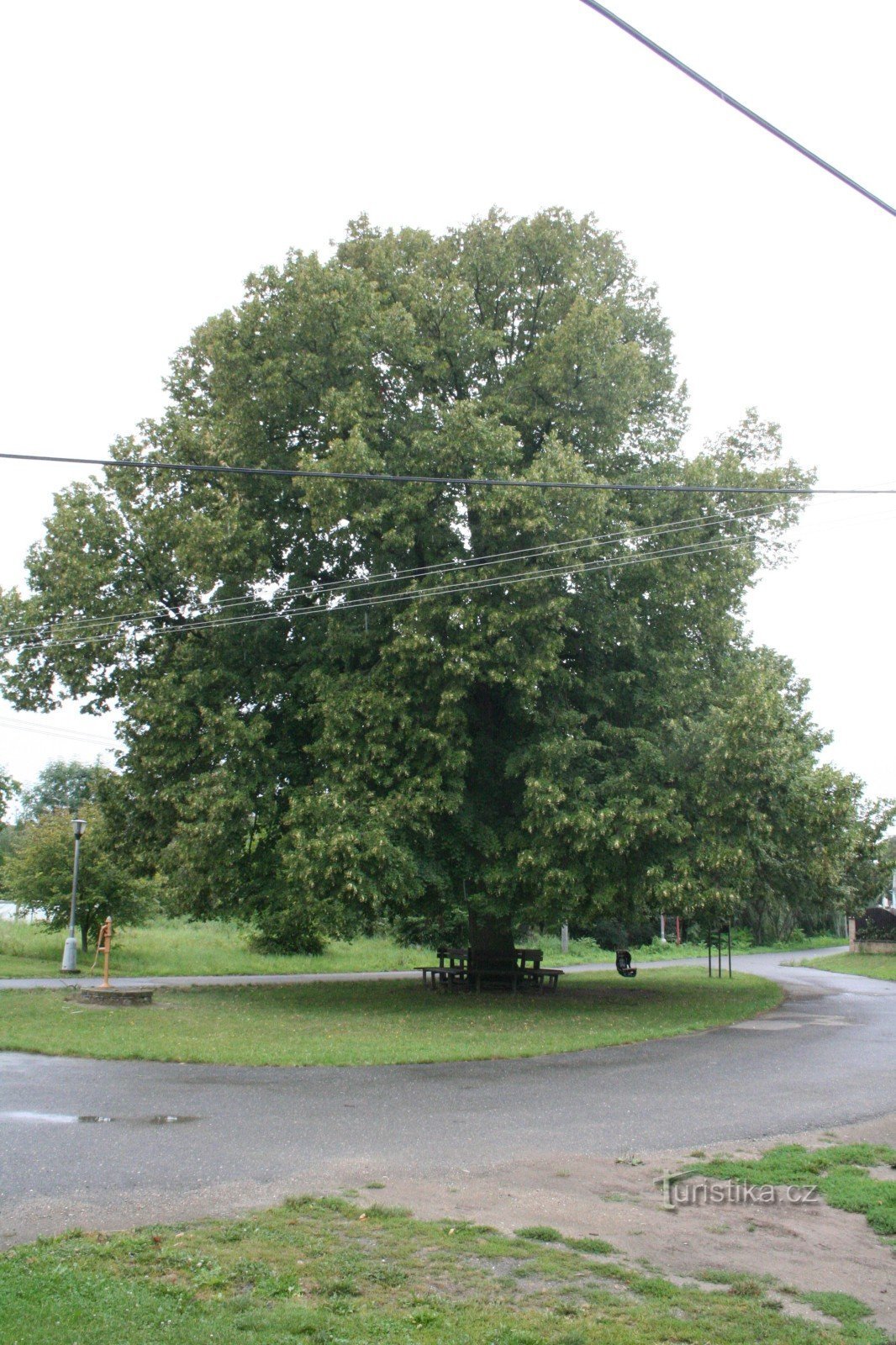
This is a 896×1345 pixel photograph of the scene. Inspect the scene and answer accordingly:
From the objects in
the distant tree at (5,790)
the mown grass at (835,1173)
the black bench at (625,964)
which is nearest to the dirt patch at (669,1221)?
the mown grass at (835,1173)

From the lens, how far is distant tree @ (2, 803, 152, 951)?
1080 inches

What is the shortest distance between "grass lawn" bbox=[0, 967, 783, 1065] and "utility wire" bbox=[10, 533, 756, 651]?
704cm

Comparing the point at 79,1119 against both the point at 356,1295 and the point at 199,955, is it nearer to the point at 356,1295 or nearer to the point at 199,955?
the point at 356,1295

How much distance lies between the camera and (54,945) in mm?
30391

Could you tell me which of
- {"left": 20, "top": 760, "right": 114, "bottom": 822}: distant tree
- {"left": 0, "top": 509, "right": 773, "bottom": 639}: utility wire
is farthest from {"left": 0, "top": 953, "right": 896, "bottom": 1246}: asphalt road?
{"left": 20, "top": 760, "right": 114, "bottom": 822}: distant tree

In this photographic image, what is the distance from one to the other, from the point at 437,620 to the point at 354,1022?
23.8 feet

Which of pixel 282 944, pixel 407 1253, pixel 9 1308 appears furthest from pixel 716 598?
pixel 282 944

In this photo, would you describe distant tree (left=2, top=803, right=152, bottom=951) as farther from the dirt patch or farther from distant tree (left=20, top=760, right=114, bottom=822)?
distant tree (left=20, top=760, right=114, bottom=822)

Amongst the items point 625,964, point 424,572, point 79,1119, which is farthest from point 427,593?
point 625,964

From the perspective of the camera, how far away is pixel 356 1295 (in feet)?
16.4

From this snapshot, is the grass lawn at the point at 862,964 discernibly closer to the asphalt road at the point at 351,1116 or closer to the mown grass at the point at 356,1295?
the asphalt road at the point at 351,1116

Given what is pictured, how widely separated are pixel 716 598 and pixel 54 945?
21874 millimetres

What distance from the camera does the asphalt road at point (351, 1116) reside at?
6918 millimetres

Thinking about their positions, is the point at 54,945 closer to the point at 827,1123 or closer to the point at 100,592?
the point at 100,592
